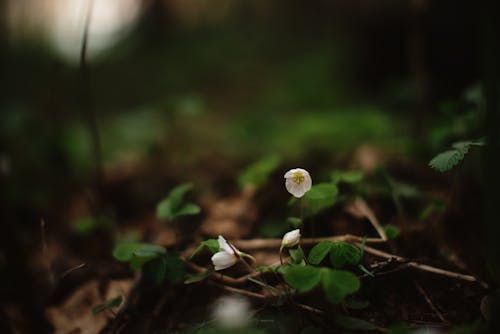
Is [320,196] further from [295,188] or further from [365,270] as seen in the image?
[365,270]

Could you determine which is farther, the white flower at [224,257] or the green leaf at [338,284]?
the white flower at [224,257]

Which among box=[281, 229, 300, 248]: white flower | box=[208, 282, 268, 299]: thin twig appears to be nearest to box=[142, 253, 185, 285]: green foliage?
box=[208, 282, 268, 299]: thin twig

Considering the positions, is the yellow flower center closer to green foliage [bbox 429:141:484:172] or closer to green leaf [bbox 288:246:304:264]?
green leaf [bbox 288:246:304:264]

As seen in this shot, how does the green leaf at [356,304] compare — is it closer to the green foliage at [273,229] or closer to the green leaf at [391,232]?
the green leaf at [391,232]

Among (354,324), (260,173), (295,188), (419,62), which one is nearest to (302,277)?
(354,324)

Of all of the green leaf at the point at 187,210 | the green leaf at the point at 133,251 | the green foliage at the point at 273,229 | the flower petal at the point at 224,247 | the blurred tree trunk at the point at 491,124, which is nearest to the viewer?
the blurred tree trunk at the point at 491,124

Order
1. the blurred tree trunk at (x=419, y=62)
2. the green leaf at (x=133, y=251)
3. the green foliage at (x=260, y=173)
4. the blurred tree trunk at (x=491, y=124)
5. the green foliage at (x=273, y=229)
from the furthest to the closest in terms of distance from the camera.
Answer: the blurred tree trunk at (x=419, y=62) < the green foliage at (x=260, y=173) < the green foliage at (x=273, y=229) < the green leaf at (x=133, y=251) < the blurred tree trunk at (x=491, y=124)

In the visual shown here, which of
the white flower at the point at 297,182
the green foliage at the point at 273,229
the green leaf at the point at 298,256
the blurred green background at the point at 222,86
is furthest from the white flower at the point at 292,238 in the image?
the blurred green background at the point at 222,86
